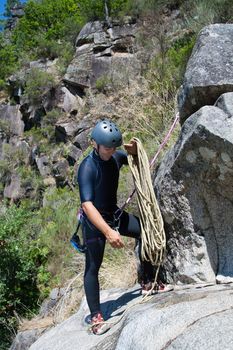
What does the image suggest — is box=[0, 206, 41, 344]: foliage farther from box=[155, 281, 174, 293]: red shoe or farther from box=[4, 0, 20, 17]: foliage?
box=[4, 0, 20, 17]: foliage

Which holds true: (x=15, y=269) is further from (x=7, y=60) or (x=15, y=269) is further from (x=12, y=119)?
(x=7, y=60)

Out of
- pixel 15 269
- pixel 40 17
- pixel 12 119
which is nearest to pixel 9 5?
pixel 40 17

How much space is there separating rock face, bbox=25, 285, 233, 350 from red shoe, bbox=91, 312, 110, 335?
0.05m

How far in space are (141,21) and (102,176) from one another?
18250 mm

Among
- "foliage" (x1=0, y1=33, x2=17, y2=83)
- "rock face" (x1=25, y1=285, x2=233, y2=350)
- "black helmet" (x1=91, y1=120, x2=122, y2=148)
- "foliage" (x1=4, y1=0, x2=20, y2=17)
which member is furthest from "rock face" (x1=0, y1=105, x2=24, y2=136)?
"foliage" (x1=4, y1=0, x2=20, y2=17)

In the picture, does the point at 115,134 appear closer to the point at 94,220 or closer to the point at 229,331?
the point at 94,220

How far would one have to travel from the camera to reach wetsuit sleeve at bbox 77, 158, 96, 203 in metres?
3.77

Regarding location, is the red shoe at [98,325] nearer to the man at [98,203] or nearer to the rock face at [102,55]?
the man at [98,203]

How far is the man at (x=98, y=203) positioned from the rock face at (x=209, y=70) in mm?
651

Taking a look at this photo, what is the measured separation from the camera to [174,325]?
291 centimetres

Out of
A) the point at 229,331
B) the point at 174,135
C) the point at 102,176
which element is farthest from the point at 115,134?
the point at 174,135

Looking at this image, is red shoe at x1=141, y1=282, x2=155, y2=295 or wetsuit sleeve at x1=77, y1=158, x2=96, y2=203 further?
red shoe at x1=141, y1=282, x2=155, y2=295

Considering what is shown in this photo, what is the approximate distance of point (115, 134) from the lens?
3.86 metres

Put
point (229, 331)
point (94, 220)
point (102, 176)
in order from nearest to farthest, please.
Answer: point (229, 331) → point (94, 220) → point (102, 176)
